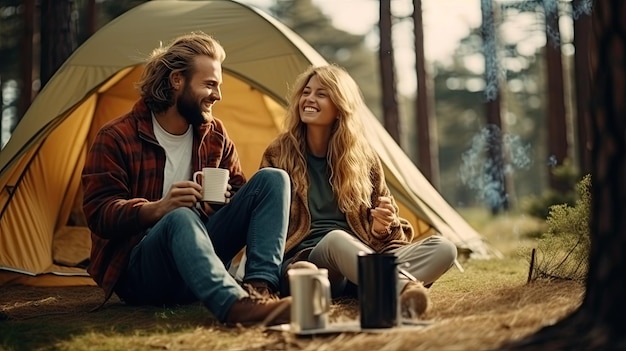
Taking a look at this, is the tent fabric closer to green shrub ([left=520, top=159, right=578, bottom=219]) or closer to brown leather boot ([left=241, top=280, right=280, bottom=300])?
brown leather boot ([left=241, top=280, right=280, bottom=300])

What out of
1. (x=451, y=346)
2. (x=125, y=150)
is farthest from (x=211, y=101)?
(x=451, y=346)

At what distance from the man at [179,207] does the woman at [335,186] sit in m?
0.25

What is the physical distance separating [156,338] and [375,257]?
711mm

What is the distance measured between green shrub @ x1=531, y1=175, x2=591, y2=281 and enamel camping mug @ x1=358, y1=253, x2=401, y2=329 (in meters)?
1.40

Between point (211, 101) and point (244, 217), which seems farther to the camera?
point (211, 101)

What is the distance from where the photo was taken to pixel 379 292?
256cm

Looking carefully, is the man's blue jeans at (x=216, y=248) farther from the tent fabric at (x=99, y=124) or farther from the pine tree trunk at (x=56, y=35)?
the pine tree trunk at (x=56, y=35)

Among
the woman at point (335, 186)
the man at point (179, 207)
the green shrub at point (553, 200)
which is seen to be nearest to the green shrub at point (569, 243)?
the woman at point (335, 186)

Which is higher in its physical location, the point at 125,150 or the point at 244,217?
the point at 125,150

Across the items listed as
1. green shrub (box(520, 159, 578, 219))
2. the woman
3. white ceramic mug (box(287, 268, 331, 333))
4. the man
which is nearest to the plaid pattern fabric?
the man

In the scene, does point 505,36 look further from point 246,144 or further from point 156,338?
point 156,338

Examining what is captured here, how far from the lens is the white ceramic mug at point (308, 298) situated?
100 inches

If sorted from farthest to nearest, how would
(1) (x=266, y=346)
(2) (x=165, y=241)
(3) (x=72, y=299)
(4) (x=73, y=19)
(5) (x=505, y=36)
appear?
(5) (x=505, y=36), (4) (x=73, y=19), (3) (x=72, y=299), (2) (x=165, y=241), (1) (x=266, y=346)

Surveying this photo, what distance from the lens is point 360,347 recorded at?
7.82ft
